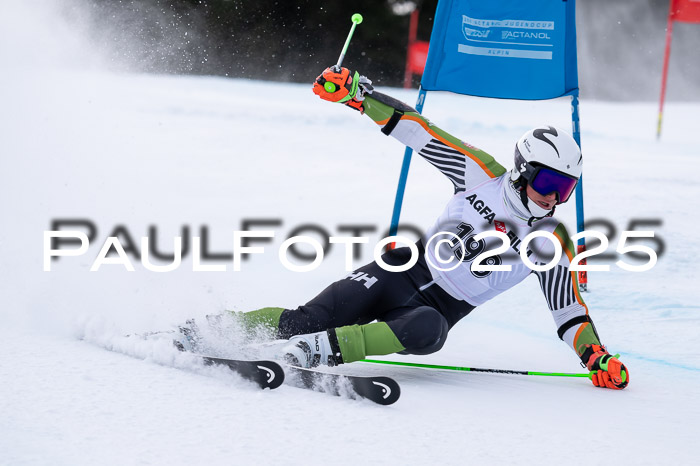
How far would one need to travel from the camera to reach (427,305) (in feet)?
9.93

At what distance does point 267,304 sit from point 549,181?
1755 mm

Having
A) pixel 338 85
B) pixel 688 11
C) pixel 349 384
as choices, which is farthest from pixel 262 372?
pixel 688 11

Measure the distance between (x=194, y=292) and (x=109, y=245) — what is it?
1.08 metres

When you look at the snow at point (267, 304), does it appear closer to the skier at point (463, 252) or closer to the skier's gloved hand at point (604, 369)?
the skier's gloved hand at point (604, 369)

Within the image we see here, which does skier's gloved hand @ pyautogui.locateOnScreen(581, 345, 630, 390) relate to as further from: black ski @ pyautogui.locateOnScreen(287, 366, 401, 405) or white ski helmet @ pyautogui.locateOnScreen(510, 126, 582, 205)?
black ski @ pyautogui.locateOnScreen(287, 366, 401, 405)

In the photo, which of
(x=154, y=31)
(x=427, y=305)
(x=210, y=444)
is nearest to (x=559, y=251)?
(x=427, y=305)

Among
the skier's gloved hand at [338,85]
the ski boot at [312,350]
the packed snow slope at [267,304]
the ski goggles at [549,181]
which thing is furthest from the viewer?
the skier's gloved hand at [338,85]

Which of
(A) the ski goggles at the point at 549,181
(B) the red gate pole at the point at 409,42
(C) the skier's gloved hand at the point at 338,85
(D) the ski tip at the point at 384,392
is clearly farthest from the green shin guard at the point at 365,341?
(B) the red gate pole at the point at 409,42

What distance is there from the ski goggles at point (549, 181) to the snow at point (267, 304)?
0.71 metres

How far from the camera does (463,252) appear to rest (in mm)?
2992

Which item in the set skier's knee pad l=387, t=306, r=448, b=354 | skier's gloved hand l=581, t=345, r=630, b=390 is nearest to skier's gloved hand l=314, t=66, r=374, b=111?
skier's knee pad l=387, t=306, r=448, b=354

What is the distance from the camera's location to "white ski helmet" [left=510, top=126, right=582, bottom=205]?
285 centimetres

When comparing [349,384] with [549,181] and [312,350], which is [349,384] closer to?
[312,350]

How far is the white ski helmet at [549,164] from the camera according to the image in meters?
2.85
